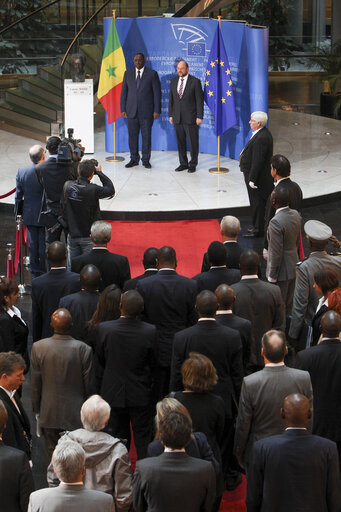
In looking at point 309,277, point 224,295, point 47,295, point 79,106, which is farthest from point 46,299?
point 79,106

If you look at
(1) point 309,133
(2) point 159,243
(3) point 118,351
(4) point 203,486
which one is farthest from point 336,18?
(4) point 203,486

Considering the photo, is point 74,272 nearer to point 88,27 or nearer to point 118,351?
point 118,351

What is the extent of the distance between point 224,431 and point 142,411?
57 centimetres

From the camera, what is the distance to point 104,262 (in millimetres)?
6914

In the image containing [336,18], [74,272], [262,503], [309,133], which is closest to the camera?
[262,503]

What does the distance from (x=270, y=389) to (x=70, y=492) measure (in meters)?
1.47

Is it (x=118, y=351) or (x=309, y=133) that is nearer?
(x=118, y=351)

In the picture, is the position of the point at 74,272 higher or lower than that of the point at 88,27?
lower

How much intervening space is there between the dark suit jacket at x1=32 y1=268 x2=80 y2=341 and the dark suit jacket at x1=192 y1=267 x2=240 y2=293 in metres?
0.92

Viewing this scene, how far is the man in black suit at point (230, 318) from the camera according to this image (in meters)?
5.73

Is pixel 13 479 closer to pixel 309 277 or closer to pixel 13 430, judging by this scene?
pixel 13 430

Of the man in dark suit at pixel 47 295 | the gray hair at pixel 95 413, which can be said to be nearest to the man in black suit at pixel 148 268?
the man in dark suit at pixel 47 295

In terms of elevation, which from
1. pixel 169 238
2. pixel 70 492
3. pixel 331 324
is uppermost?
pixel 331 324

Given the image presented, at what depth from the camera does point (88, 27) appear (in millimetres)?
15992
